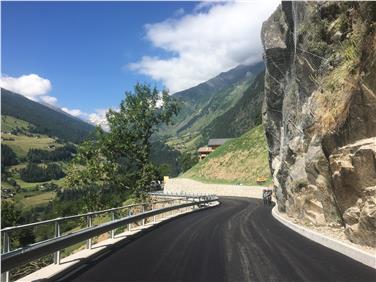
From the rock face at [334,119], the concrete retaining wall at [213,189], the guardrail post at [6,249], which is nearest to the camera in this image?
the guardrail post at [6,249]

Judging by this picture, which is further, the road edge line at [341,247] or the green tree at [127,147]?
the green tree at [127,147]

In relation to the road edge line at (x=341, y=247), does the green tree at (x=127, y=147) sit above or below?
above

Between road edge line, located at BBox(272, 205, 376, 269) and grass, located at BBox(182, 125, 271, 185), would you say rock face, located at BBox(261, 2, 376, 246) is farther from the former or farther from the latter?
grass, located at BBox(182, 125, 271, 185)

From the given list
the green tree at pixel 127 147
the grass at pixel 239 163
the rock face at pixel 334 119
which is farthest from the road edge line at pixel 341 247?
the grass at pixel 239 163

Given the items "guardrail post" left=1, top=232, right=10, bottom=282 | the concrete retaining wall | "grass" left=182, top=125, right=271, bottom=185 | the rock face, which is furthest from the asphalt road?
"grass" left=182, top=125, right=271, bottom=185

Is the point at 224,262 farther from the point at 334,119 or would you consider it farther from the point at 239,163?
the point at 239,163

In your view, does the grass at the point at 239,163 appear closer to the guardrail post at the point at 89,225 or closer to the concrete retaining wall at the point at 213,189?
the concrete retaining wall at the point at 213,189

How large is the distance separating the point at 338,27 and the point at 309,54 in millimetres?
2673

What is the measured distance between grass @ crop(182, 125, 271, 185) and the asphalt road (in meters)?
65.4

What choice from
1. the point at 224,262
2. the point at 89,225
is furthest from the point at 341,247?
the point at 89,225

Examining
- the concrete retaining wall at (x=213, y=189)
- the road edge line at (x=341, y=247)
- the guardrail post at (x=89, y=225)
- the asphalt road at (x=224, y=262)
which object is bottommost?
the asphalt road at (x=224, y=262)

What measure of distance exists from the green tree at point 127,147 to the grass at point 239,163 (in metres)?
35.8

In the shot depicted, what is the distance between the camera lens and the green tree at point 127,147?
4406 cm

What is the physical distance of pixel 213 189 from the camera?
8288 centimetres
